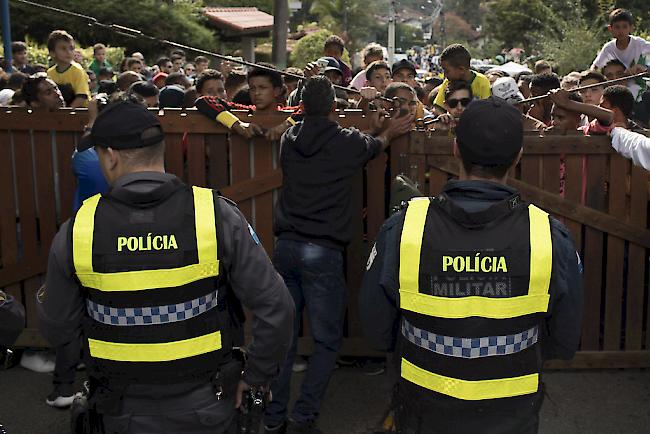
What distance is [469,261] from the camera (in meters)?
2.76

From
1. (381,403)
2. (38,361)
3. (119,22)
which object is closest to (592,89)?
(381,403)

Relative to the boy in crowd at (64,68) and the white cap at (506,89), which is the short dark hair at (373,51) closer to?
the white cap at (506,89)

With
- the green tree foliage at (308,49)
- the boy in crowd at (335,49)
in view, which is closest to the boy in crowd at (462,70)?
the boy in crowd at (335,49)

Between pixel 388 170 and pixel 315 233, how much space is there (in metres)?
1.05

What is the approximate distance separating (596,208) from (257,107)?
2455mm

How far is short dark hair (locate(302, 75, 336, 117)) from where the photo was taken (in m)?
4.56

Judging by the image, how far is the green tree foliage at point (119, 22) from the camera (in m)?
30.2

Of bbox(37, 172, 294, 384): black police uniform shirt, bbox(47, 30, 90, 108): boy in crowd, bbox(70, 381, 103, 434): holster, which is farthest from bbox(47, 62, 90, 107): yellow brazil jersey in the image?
bbox(70, 381, 103, 434): holster

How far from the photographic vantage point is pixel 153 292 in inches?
111

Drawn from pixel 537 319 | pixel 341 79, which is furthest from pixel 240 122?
pixel 341 79

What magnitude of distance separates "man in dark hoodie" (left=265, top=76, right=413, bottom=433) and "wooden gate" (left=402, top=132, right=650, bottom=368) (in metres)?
0.76

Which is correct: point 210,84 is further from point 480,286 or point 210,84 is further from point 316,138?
point 480,286

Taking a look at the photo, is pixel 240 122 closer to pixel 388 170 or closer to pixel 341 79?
pixel 388 170

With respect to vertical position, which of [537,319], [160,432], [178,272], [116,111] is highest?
[116,111]
